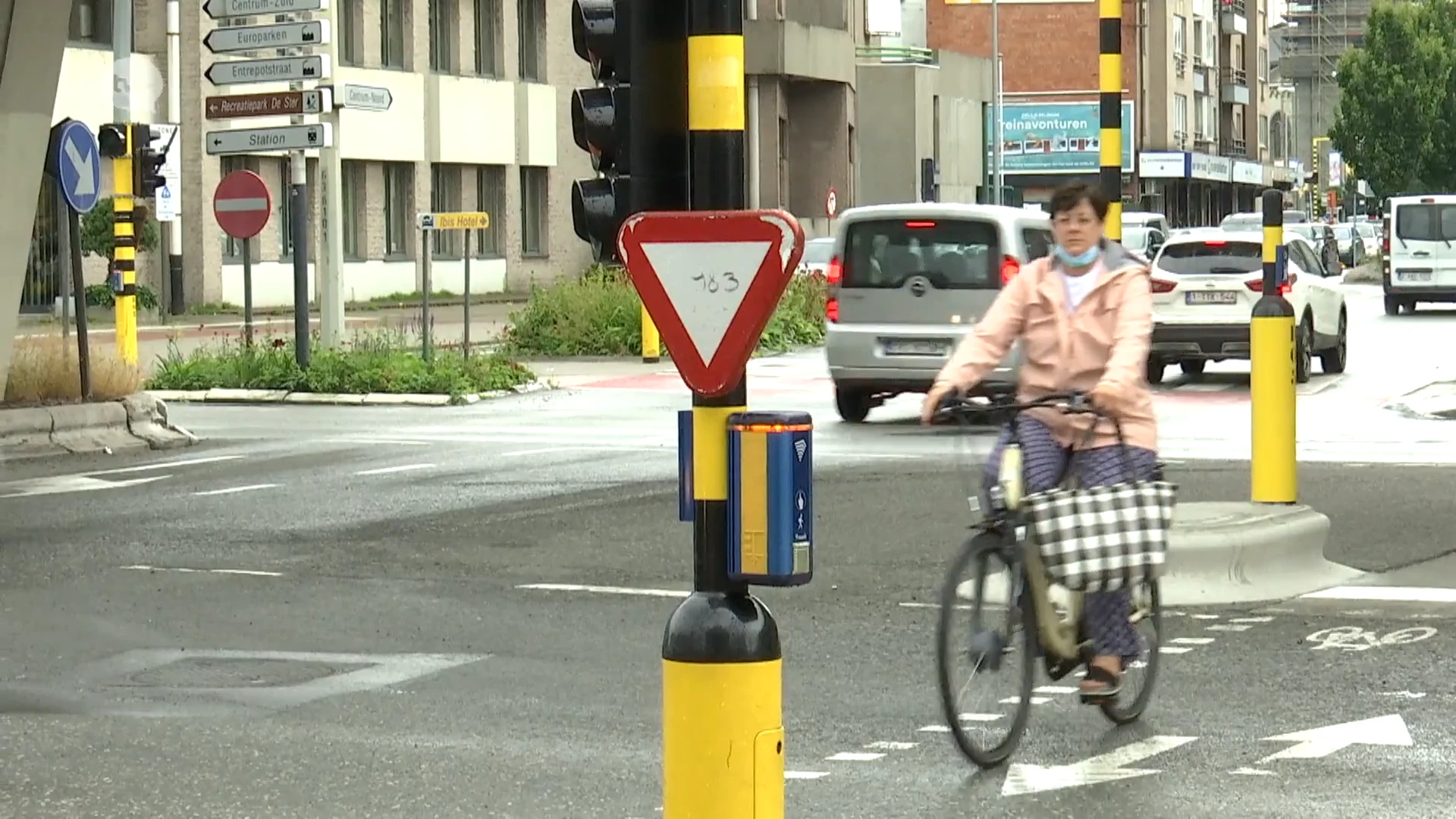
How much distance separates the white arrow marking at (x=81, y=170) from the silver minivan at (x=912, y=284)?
6.34 meters

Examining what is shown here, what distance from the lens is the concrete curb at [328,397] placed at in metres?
25.2

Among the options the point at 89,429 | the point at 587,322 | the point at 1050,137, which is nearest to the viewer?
the point at 89,429

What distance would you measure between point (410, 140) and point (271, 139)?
27929mm

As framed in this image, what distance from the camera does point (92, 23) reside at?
4628cm

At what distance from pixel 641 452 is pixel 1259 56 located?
11043 cm

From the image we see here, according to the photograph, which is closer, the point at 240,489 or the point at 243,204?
the point at 240,489

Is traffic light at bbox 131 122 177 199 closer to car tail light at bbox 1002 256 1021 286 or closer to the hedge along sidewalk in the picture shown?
the hedge along sidewalk

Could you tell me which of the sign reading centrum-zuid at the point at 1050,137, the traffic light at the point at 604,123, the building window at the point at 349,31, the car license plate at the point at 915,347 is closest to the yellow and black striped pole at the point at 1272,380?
the traffic light at the point at 604,123

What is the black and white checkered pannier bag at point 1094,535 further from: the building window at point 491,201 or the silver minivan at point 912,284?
the building window at point 491,201

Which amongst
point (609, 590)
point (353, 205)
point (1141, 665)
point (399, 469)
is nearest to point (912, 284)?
point (399, 469)

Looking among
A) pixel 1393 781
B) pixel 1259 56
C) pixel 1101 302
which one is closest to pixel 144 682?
pixel 1101 302

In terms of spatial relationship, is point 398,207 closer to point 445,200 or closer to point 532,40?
point 445,200

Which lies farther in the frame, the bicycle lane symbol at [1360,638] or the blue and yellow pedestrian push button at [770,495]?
the bicycle lane symbol at [1360,638]

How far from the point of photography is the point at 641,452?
18.8 meters
